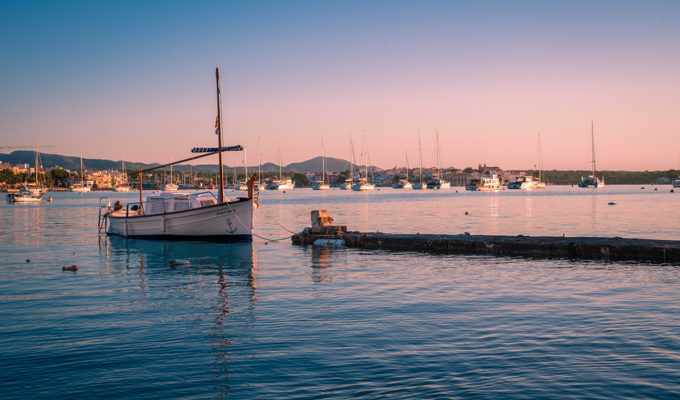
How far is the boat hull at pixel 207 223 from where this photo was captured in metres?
36.9

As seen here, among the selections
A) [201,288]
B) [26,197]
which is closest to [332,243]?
[201,288]

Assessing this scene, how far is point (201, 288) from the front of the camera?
2058 cm

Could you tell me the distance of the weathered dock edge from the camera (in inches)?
998

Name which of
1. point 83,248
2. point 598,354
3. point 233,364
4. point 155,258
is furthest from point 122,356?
point 83,248

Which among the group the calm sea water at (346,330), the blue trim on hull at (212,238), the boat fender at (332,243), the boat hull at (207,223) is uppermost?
the boat hull at (207,223)

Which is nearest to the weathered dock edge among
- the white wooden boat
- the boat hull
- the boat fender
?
the boat fender

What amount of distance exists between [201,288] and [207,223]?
683 inches

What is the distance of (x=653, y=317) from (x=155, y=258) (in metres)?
Answer: 25.3

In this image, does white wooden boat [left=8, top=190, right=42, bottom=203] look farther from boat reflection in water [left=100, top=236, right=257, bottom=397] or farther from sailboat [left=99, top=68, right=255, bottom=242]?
boat reflection in water [left=100, top=236, right=257, bottom=397]

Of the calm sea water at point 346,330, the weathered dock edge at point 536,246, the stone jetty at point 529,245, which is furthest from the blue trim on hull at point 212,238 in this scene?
the calm sea water at point 346,330

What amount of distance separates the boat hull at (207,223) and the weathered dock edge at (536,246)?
7285 mm

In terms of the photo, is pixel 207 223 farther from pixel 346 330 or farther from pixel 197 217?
pixel 346 330

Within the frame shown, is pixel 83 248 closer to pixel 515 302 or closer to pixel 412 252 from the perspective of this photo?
pixel 412 252

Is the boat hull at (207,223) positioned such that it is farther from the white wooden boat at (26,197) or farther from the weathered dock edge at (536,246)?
the white wooden boat at (26,197)
